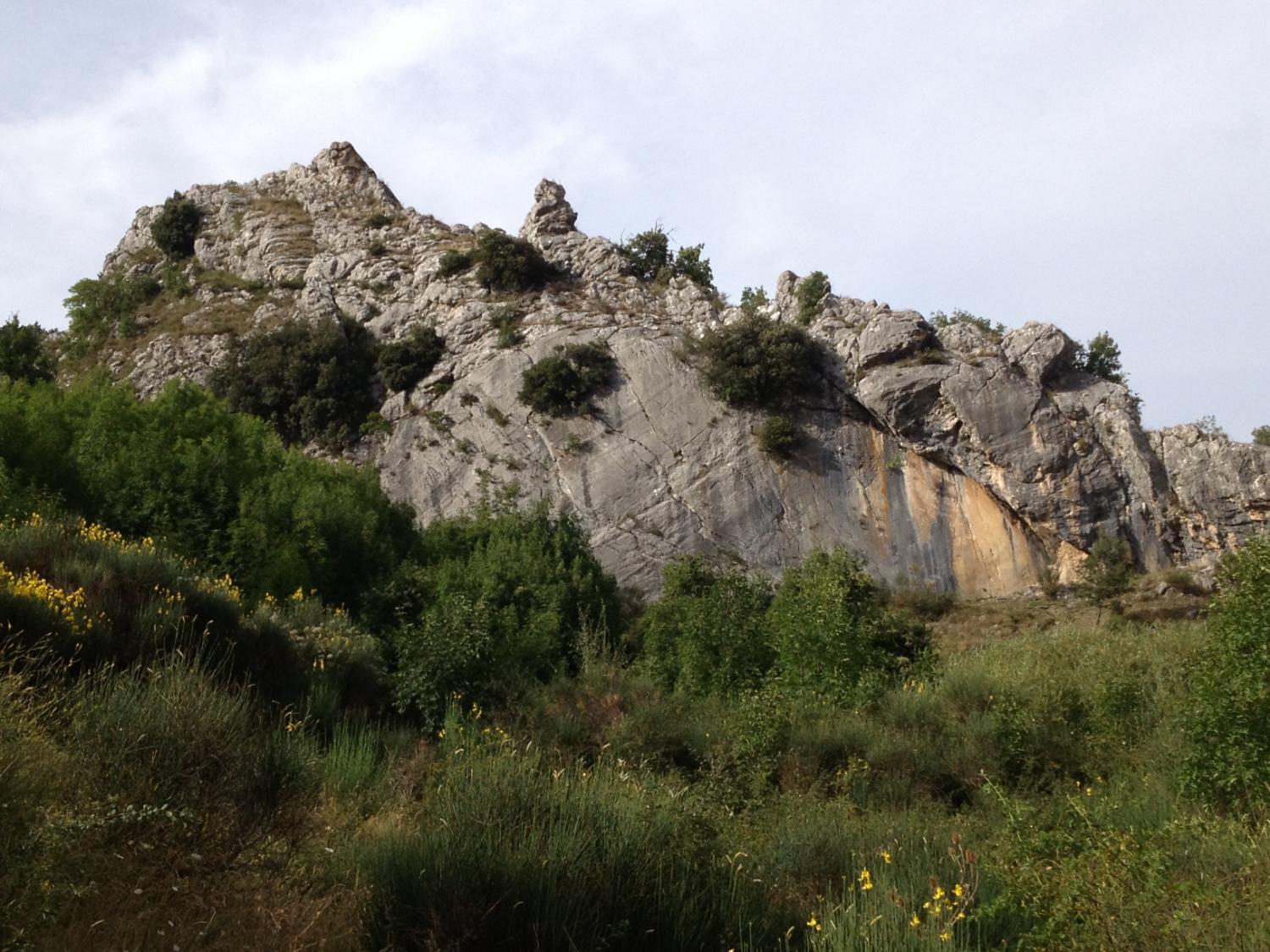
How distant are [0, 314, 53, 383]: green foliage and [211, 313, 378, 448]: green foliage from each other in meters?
5.91

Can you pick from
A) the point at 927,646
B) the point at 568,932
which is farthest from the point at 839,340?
the point at 568,932

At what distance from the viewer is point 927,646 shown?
81.3ft

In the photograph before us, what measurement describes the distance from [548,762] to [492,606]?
17018 millimetres

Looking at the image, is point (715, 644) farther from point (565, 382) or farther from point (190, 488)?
point (565, 382)

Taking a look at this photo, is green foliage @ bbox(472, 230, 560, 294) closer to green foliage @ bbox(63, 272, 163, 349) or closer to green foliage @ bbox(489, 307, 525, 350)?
green foliage @ bbox(489, 307, 525, 350)

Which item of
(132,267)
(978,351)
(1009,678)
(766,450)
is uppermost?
(132,267)

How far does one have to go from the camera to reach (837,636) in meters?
20.4

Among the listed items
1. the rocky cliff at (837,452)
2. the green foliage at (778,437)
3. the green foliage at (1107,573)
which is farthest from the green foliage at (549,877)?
the green foliage at (778,437)

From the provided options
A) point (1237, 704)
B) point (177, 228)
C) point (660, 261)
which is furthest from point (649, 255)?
point (1237, 704)

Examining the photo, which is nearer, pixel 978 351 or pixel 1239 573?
pixel 1239 573

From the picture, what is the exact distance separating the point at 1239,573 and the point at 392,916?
9806 millimetres

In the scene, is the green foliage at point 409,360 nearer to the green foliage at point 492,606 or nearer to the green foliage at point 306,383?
the green foliage at point 306,383

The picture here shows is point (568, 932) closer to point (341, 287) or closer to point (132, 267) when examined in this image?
point (341, 287)

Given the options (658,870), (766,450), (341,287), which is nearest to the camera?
(658,870)
